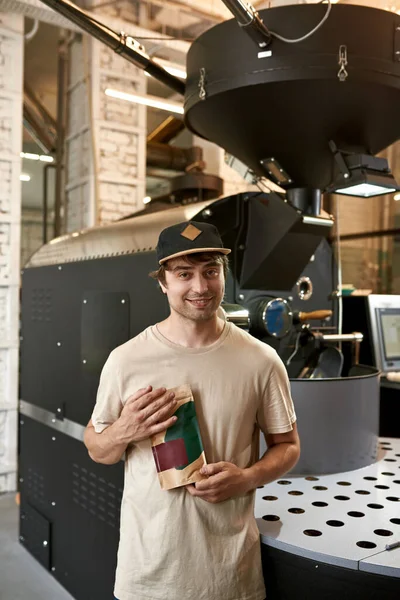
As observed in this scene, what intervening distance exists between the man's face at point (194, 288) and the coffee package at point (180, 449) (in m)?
0.19

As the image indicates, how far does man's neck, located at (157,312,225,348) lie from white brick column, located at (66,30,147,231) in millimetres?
3175

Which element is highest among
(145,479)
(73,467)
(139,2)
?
(139,2)

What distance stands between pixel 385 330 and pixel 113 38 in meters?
1.98

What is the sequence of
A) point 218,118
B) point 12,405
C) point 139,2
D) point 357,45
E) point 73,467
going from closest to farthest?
point 357,45 < point 218,118 < point 73,467 < point 12,405 < point 139,2

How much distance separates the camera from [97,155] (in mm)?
4383

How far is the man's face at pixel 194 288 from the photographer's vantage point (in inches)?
51.0

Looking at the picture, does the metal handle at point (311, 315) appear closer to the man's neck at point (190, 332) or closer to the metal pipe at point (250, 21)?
the man's neck at point (190, 332)

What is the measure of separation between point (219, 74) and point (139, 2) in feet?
10.9

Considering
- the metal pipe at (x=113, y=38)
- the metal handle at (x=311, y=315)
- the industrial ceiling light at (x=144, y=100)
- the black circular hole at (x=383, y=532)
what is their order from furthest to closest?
1. the industrial ceiling light at (x=144, y=100)
2. the metal handle at (x=311, y=315)
3. the metal pipe at (x=113, y=38)
4. the black circular hole at (x=383, y=532)

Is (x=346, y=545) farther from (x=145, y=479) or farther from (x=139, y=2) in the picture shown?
(x=139, y=2)

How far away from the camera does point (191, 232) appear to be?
131 centimetres

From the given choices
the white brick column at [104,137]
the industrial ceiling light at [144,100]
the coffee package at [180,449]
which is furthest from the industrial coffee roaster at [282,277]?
the white brick column at [104,137]

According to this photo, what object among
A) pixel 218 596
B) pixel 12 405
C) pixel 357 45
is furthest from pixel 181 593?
pixel 12 405

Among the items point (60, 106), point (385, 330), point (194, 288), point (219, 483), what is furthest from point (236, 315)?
point (60, 106)
